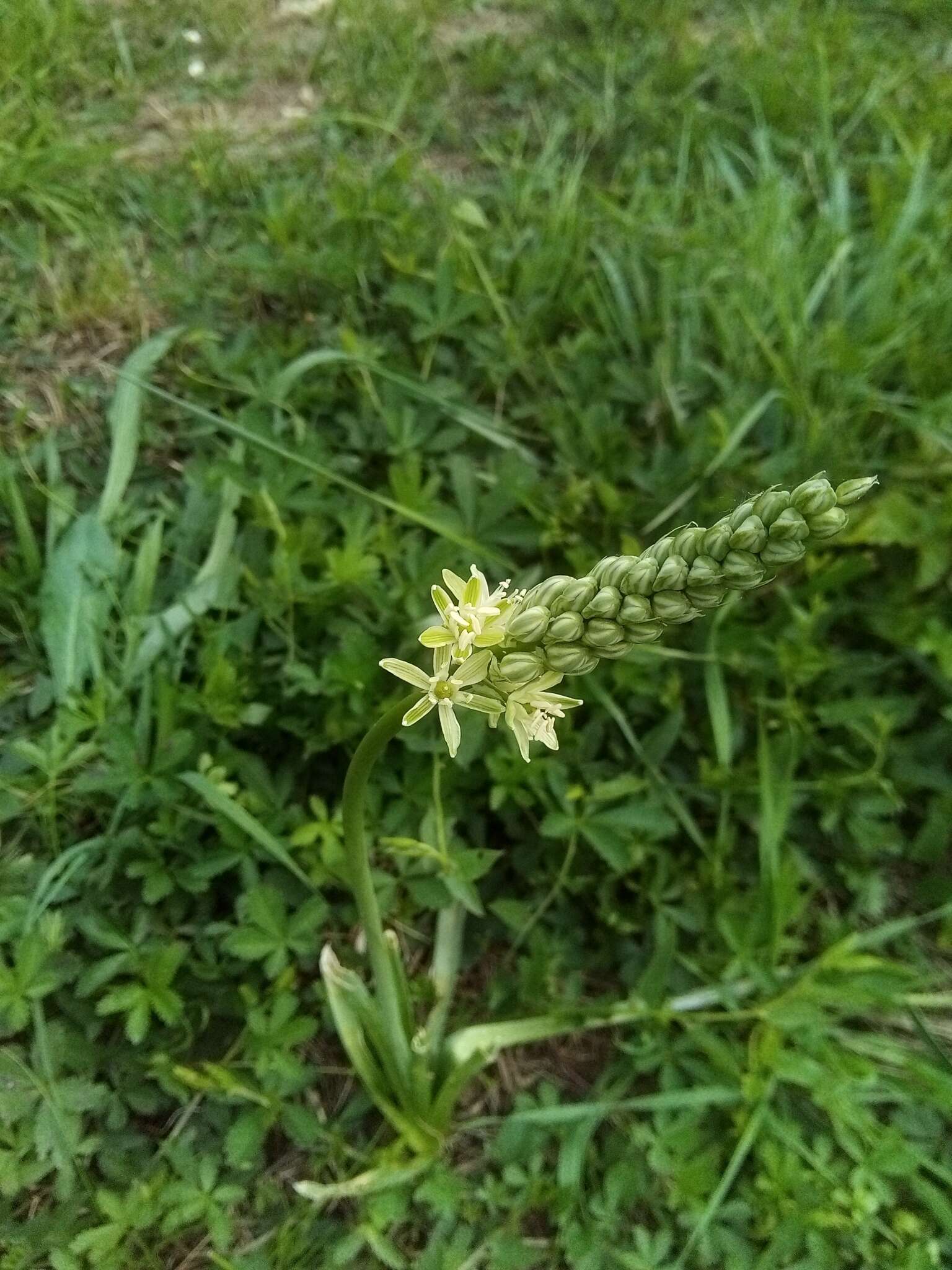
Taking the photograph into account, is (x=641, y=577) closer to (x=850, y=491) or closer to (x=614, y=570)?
(x=614, y=570)

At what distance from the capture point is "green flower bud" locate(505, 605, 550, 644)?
1.18 metres

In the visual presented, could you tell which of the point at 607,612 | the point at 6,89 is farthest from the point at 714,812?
the point at 6,89

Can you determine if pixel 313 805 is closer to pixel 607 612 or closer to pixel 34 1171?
pixel 34 1171

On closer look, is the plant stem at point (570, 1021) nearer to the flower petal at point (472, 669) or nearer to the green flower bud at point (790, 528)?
the flower petal at point (472, 669)

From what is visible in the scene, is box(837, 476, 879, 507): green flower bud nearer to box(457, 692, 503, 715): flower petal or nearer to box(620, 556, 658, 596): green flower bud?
box(620, 556, 658, 596): green flower bud

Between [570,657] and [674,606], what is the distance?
15cm

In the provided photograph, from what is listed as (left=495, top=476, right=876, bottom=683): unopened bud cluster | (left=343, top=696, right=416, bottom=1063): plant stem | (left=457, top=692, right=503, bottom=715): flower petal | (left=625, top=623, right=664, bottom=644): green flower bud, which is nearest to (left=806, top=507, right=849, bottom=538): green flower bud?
(left=495, top=476, right=876, bottom=683): unopened bud cluster

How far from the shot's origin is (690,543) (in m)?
1.10

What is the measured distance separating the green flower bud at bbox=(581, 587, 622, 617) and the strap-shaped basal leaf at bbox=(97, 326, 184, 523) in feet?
5.66

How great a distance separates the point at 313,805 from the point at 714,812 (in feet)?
3.47

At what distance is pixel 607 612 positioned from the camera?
1.14 meters

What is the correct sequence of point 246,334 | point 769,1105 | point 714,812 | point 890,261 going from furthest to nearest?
1. point 890,261
2. point 246,334
3. point 714,812
4. point 769,1105

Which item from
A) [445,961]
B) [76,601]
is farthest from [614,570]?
[76,601]

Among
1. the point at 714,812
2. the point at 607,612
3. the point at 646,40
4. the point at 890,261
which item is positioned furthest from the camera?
the point at 646,40
